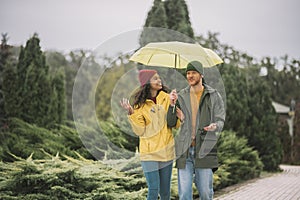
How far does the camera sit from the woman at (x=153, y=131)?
3.53 m

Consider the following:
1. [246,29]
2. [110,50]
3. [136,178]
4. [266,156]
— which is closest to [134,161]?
[136,178]

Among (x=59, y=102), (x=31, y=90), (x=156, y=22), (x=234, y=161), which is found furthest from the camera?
(x=59, y=102)

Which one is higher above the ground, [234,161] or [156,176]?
[156,176]

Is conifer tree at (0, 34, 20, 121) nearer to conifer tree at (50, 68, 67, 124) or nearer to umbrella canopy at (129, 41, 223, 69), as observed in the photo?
conifer tree at (50, 68, 67, 124)

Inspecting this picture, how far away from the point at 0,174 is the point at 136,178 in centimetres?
166

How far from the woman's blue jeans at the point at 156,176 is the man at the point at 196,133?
125mm

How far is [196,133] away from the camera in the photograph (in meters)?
3.51

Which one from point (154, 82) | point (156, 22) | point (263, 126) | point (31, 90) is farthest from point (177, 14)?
point (154, 82)

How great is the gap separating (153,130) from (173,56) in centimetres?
92

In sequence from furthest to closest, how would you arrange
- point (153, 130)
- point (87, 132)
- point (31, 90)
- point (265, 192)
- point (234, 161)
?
point (31, 90) < point (234, 161) < point (265, 192) < point (87, 132) < point (153, 130)

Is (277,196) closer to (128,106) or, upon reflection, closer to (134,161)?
(134,161)

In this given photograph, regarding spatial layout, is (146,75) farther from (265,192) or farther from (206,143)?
(265,192)

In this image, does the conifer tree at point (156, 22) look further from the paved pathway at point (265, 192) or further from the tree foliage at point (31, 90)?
the paved pathway at point (265, 192)

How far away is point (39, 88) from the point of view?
10688 millimetres
